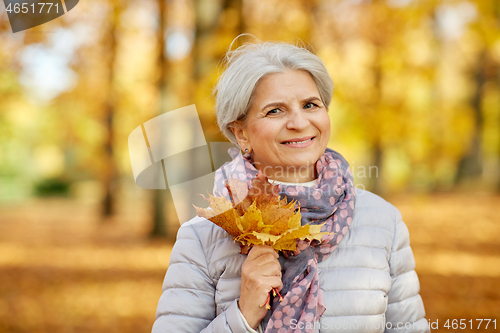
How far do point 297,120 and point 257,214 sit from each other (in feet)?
1.62

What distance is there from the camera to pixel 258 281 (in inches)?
59.0

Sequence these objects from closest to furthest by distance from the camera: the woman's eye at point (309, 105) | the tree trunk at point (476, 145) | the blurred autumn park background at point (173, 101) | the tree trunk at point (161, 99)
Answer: the woman's eye at point (309, 105) → the blurred autumn park background at point (173, 101) → the tree trunk at point (161, 99) → the tree trunk at point (476, 145)

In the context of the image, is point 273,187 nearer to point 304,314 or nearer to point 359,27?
point 304,314

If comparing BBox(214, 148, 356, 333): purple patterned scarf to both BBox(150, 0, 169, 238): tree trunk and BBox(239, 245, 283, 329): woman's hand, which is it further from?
BBox(150, 0, 169, 238): tree trunk

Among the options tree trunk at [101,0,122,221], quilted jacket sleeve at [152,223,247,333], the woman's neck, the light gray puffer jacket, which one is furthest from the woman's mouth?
tree trunk at [101,0,122,221]

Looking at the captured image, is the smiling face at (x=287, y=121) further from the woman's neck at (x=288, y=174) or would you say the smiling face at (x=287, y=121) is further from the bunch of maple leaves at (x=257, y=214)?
the bunch of maple leaves at (x=257, y=214)

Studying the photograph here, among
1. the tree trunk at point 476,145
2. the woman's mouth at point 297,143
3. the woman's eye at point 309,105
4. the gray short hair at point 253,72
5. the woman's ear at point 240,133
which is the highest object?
the gray short hair at point 253,72

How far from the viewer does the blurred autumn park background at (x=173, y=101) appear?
5449 millimetres

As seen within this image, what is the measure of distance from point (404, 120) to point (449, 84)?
1215 centimetres

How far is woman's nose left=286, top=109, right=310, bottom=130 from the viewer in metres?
1.66

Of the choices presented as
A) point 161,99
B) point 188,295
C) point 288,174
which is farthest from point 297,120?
point 161,99

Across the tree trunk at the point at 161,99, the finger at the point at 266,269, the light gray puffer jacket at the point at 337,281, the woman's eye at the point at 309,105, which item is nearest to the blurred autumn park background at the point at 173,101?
the tree trunk at the point at 161,99

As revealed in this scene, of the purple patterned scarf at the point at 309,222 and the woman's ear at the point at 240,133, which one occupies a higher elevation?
the woman's ear at the point at 240,133

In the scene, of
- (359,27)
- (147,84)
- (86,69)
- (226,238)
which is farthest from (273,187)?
(86,69)
